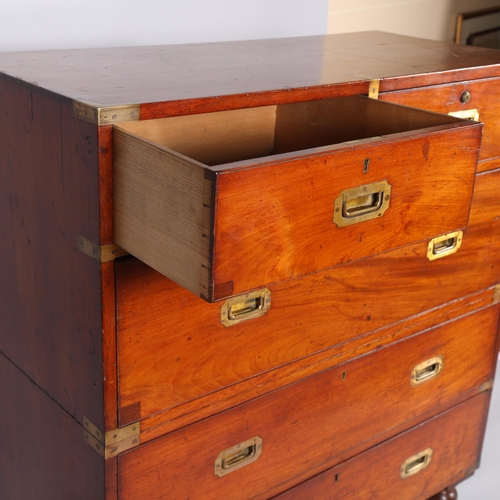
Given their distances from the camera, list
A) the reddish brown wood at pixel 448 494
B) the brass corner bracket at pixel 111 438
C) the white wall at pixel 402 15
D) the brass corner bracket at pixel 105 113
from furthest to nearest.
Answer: the white wall at pixel 402 15, the reddish brown wood at pixel 448 494, the brass corner bracket at pixel 111 438, the brass corner bracket at pixel 105 113

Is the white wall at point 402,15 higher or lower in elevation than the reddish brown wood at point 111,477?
higher

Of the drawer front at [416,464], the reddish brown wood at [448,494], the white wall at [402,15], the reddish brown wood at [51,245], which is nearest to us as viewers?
the reddish brown wood at [51,245]

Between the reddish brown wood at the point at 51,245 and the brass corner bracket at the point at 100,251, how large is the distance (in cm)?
1

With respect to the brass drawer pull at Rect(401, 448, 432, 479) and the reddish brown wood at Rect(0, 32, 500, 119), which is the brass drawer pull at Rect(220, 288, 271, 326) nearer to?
the reddish brown wood at Rect(0, 32, 500, 119)

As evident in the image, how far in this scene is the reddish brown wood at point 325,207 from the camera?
3.55 feet

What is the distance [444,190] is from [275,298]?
0.40 m

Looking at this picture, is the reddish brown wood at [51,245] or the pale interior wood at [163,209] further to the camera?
the reddish brown wood at [51,245]

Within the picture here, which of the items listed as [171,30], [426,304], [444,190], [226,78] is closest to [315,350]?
[426,304]

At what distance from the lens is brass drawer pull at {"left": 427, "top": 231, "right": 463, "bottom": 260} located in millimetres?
1810

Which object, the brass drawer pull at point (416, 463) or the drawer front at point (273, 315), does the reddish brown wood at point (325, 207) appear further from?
the brass drawer pull at point (416, 463)

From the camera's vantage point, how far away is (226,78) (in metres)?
1.46

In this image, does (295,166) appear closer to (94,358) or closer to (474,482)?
(94,358)

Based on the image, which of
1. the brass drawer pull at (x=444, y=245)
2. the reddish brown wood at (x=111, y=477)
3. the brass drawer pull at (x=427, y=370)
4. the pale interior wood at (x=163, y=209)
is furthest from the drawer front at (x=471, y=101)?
the reddish brown wood at (x=111, y=477)

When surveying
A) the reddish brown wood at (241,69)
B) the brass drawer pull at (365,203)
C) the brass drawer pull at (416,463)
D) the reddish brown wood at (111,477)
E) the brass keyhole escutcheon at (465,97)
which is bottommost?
the brass drawer pull at (416,463)
